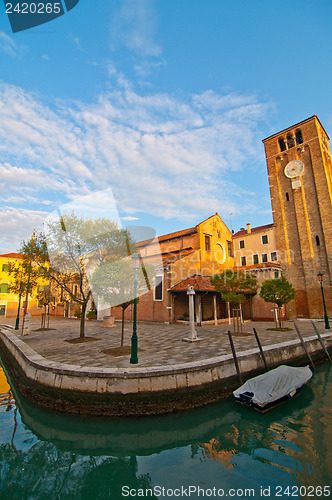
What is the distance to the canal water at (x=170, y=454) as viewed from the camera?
149 inches

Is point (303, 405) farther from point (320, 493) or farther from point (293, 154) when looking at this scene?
point (293, 154)

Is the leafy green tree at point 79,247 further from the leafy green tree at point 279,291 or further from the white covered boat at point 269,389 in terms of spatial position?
the leafy green tree at point 279,291

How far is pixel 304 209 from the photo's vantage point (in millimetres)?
26078

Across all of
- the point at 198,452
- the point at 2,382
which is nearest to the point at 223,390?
the point at 198,452

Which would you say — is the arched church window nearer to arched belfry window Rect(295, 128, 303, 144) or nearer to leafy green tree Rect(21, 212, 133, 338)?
arched belfry window Rect(295, 128, 303, 144)

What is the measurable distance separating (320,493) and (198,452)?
209 cm

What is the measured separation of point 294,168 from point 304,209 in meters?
5.39

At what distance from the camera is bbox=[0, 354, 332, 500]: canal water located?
12.4 ft

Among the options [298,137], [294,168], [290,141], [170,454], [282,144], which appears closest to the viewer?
[170,454]

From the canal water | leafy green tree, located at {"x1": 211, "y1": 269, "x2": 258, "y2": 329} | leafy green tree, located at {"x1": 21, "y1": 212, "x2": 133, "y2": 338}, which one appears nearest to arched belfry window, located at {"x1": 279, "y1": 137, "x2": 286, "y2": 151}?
leafy green tree, located at {"x1": 211, "y1": 269, "x2": 258, "y2": 329}

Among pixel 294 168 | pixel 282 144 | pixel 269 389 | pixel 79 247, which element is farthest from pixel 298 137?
pixel 269 389

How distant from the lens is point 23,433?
541 cm

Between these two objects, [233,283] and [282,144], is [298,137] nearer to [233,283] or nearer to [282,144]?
[282,144]

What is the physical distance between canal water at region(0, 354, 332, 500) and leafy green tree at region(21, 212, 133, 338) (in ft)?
21.9
